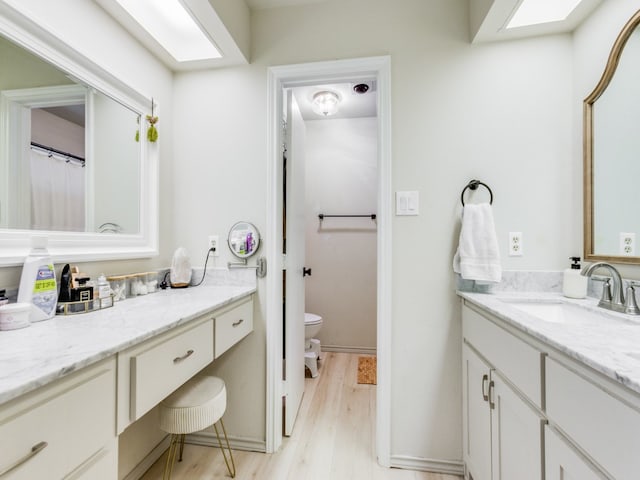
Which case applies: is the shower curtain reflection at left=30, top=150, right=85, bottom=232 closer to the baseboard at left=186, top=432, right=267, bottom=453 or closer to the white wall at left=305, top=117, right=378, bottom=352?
the baseboard at left=186, top=432, right=267, bottom=453

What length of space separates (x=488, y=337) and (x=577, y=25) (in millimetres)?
1516

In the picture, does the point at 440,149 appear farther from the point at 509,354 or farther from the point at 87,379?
the point at 87,379

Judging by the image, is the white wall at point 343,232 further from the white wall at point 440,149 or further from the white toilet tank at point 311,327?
the white wall at point 440,149

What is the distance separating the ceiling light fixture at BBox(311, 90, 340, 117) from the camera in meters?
2.52

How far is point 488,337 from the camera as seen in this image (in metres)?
1.19

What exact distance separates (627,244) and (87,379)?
185 cm

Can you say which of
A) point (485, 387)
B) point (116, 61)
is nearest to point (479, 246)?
point (485, 387)

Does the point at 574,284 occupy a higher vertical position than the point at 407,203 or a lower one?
lower

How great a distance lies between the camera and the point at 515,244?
4.89 feet

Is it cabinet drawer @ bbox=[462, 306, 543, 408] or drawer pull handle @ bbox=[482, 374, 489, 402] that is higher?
cabinet drawer @ bbox=[462, 306, 543, 408]

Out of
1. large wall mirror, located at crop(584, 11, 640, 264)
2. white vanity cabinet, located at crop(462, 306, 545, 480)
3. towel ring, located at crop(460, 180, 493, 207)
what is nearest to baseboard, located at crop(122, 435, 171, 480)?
white vanity cabinet, located at crop(462, 306, 545, 480)

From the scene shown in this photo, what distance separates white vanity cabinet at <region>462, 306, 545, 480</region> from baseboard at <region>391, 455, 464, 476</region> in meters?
0.08

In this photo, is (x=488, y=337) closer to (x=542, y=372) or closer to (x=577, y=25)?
(x=542, y=372)

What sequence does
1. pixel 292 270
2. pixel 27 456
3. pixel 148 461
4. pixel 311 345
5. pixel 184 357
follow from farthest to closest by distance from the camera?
pixel 311 345 → pixel 292 270 → pixel 148 461 → pixel 184 357 → pixel 27 456
